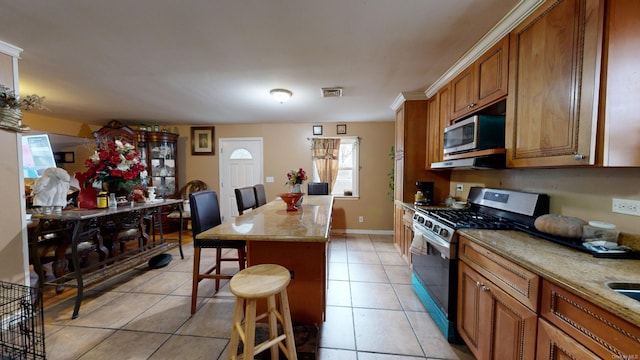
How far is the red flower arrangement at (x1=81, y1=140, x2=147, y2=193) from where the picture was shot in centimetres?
235

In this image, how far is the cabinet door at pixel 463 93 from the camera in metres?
1.99

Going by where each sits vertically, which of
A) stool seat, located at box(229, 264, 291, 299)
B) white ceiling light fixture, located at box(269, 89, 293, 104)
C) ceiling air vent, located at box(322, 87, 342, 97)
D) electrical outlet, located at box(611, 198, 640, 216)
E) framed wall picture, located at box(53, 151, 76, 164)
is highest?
ceiling air vent, located at box(322, 87, 342, 97)

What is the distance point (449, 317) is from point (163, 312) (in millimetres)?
2367

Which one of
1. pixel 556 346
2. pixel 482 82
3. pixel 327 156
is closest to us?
pixel 556 346

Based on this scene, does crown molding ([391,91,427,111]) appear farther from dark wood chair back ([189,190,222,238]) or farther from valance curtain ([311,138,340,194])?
dark wood chair back ([189,190,222,238])

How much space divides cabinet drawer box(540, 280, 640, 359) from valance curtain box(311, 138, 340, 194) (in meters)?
3.72

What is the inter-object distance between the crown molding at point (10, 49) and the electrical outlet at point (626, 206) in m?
4.22

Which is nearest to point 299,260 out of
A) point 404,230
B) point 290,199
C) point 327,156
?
point 290,199

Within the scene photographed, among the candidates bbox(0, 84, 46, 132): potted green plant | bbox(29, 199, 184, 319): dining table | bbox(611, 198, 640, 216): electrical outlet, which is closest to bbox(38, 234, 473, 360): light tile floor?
bbox(29, 199, 184, 319): dining table

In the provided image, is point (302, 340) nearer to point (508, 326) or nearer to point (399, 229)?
point (508, 326)

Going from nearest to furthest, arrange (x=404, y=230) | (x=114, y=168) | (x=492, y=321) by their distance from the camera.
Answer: (x=492, y=321) → (x=114, y=168) → (x=404, y=230)

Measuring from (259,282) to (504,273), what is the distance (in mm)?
1261

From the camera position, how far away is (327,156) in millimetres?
4547

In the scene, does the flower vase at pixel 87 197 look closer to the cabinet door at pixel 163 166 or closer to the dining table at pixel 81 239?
the dining table at pixel 81 239
